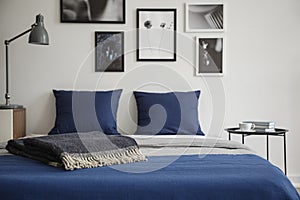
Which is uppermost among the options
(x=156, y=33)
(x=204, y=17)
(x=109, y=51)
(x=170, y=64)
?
(x=204, y=17)

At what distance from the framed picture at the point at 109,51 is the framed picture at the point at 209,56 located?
683 millimetres

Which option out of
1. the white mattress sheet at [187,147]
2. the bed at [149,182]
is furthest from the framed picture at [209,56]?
the bed at [149,182]

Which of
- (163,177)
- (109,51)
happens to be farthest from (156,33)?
(163,177)

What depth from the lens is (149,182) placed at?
214 centimetres

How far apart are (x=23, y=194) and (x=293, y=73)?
9.68ft

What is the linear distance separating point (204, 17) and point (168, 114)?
966 millimetres

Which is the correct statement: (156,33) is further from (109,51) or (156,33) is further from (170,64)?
(109,51)

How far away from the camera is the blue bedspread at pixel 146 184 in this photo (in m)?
2.10

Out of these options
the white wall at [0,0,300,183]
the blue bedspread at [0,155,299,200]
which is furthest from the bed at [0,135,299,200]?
the white wall at [0,0,300,183]

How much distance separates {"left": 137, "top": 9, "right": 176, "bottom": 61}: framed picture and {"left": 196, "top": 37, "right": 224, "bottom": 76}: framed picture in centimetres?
23

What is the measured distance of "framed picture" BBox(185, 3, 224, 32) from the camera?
430cm

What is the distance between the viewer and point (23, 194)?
2.11 meters

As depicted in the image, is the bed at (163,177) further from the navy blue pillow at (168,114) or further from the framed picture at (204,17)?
the framed picture at (204,17)

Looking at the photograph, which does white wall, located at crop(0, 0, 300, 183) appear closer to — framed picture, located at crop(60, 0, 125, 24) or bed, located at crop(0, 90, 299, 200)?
framed picture, located at crop(60, 0, 125, 24)
